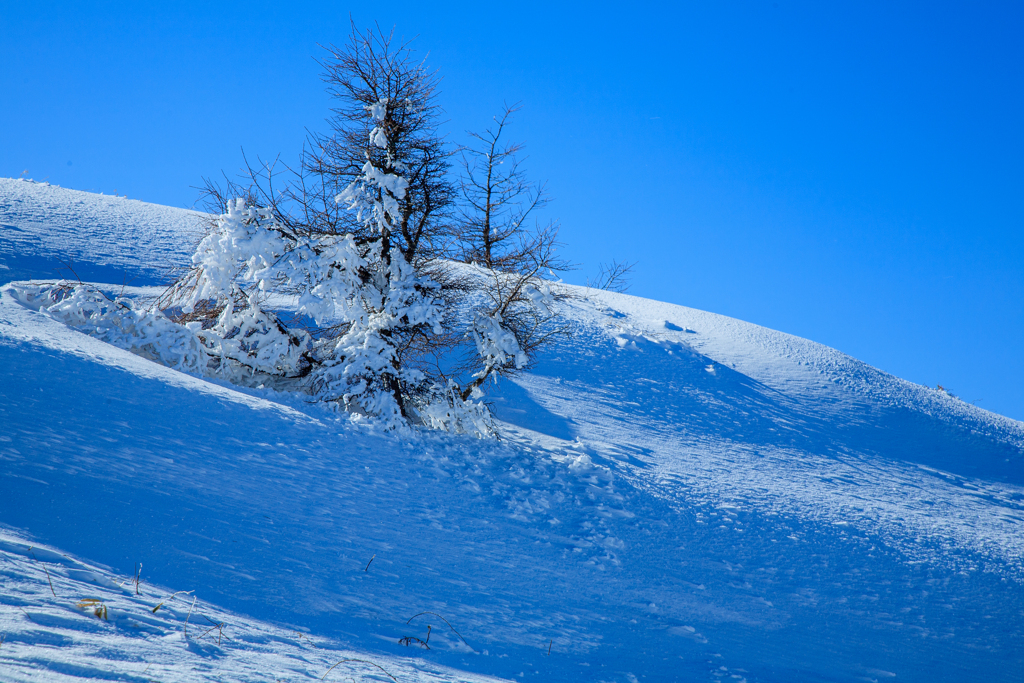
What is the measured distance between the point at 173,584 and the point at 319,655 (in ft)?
3.35

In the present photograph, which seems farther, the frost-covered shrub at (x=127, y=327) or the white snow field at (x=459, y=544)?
the frost-covered shrub at (x=127, y=327)

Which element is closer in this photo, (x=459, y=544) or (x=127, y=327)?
(x=459, y=544)

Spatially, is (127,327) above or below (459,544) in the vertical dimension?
above

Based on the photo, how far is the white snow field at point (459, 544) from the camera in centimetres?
302

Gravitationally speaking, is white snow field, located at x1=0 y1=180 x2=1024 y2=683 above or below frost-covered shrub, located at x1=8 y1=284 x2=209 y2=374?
below

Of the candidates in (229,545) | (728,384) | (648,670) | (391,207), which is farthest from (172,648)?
(728,384)

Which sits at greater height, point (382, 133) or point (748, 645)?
point (382, 133)

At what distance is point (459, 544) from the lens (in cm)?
494

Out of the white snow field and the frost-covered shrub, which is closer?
the white snow field

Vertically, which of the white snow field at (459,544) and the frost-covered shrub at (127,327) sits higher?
the frost-covered shrub at (127,327)

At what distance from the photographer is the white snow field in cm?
302

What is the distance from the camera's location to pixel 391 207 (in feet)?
23.3

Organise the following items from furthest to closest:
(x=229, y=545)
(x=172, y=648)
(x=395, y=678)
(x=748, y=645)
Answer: (x=748, y=645) → (x=229, y=545) → (x=395, y=678) → (x=172, y=648)

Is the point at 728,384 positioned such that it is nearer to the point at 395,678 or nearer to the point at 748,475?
the point at 748,475
